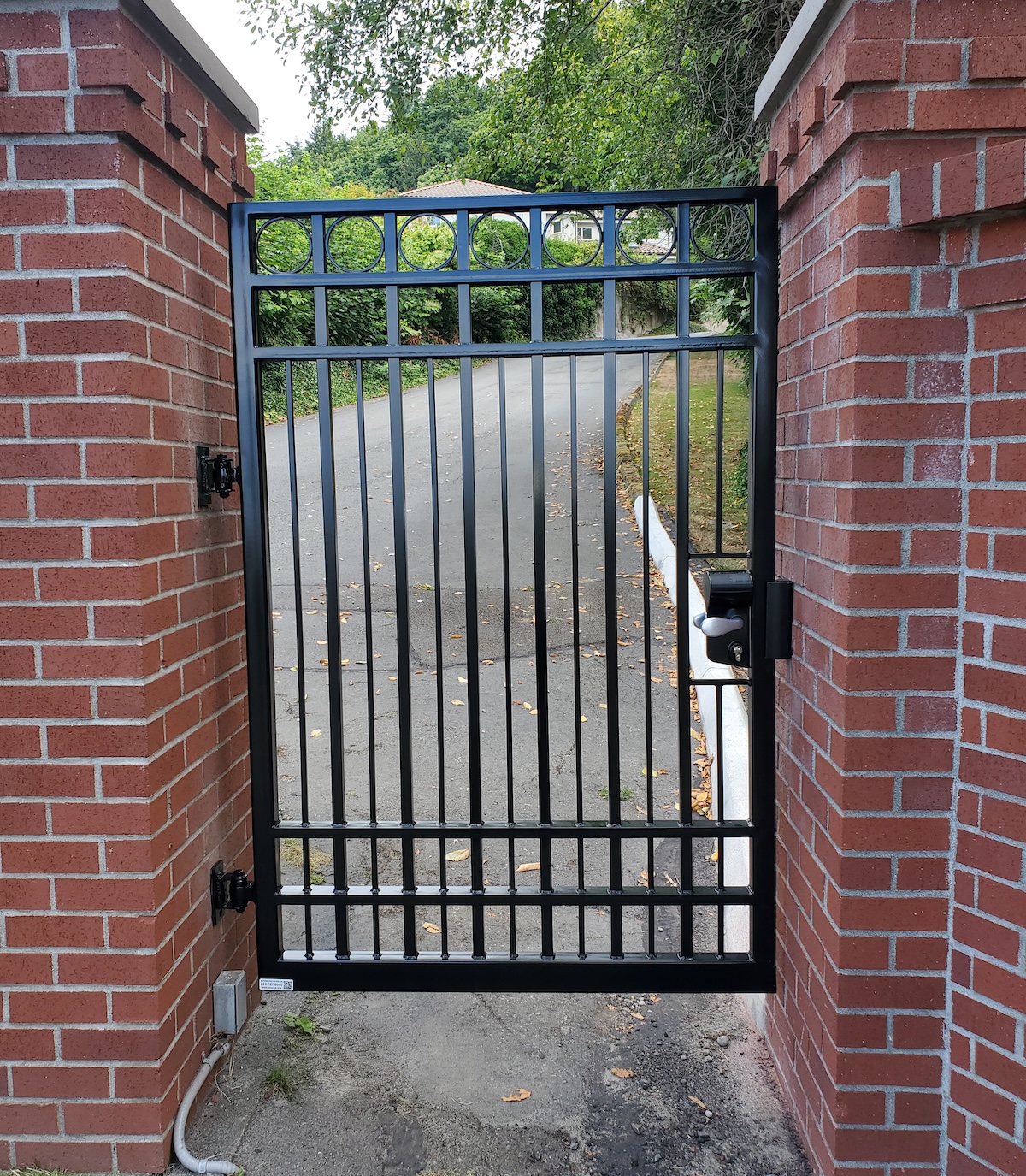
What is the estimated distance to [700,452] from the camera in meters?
12.2

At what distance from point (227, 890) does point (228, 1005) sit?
0.99 feet

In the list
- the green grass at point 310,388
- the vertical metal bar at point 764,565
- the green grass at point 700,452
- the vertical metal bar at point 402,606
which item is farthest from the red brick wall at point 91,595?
the green grass at point 310,388

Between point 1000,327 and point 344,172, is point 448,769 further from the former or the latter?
point 344,172

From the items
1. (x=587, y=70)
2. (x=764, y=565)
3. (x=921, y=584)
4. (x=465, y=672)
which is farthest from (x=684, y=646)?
(x=587, y=70)

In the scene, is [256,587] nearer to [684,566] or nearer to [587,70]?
[684,566]

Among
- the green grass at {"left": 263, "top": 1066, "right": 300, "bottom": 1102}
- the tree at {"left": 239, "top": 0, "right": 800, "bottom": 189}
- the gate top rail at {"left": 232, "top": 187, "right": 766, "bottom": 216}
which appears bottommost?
the green grass at {"left": 263, "top": 1066, "right": 300, "bottom": 1102}

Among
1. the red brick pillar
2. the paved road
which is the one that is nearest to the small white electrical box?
the paved road

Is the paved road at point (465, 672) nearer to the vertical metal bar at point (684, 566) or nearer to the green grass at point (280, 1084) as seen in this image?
the vertical metal bar at point (684, 566)

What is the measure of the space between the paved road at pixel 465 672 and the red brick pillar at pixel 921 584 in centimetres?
80

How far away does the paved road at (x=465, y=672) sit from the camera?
12.0 ft

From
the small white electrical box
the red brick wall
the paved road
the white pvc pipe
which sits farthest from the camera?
the paved road

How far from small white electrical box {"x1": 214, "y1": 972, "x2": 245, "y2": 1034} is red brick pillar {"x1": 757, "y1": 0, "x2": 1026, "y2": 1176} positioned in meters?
1.53

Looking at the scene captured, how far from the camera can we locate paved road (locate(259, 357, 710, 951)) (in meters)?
3.65

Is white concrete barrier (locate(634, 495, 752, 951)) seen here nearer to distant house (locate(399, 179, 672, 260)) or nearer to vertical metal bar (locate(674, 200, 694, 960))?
vertical metal bar (locate(674, 200, 694, 960))
